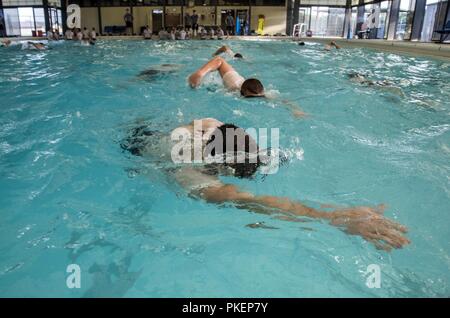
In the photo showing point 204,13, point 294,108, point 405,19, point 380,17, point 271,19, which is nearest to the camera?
point 294,108

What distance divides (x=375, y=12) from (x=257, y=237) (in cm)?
2543

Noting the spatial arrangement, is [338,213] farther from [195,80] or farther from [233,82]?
[195,80]

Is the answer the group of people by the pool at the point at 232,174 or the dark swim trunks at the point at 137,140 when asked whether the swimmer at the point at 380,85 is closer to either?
the group of people by the pool at the point at 232,174

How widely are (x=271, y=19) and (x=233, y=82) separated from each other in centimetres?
2669

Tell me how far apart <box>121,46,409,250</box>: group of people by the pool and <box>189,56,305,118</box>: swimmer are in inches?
88.0

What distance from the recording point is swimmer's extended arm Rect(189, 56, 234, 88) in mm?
5711

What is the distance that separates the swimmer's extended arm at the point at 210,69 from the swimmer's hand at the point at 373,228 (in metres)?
3.98

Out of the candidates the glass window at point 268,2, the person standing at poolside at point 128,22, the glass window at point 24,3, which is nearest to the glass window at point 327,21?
the glass window at point 268,2

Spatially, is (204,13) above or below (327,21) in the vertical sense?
above

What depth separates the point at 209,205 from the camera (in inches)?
106

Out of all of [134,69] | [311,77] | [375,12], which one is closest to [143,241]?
[311,77]

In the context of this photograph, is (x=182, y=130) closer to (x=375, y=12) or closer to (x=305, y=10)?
(x=375, y=12)

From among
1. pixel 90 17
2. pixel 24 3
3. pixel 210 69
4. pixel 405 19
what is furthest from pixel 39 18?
pixel 210 69

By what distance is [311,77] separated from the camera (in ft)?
28.8
